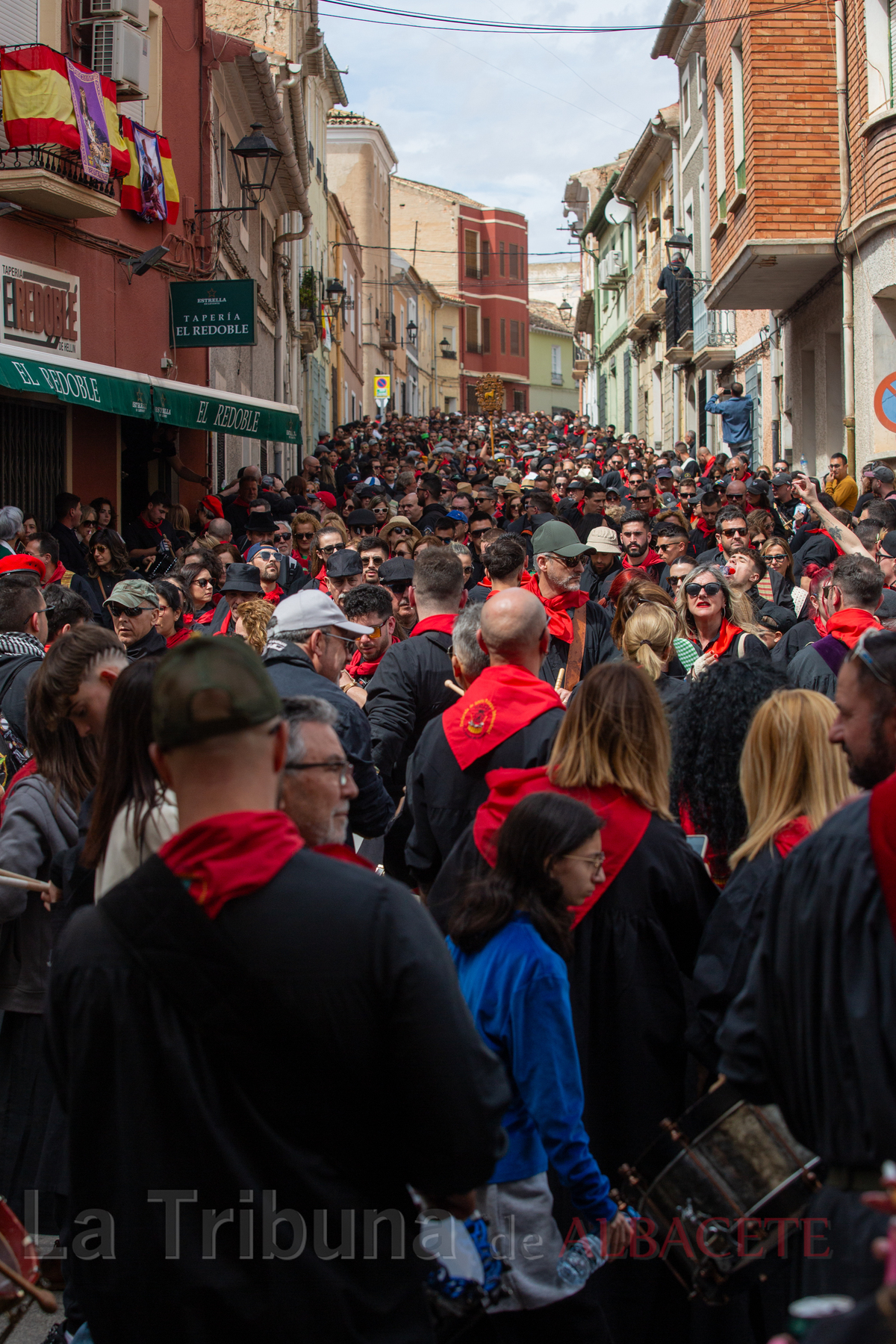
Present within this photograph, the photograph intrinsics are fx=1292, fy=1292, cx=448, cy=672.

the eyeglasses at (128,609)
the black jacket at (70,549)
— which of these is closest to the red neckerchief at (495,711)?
the eyeglasses at (128,609)

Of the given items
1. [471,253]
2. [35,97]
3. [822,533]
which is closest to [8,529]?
[35,97]

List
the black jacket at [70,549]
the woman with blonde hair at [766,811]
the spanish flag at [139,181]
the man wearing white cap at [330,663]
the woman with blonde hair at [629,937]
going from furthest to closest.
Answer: the spanish flag at [139,181] → the black jacket at [70,549] → the man wearing white cap at [330,663] → the woman with blonde hair at [629,937] → the woman with blonde hair at [766,811]

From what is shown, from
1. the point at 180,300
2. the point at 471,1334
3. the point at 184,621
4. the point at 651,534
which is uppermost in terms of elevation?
the point at 180,300

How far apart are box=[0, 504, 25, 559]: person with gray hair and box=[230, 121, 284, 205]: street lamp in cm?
819

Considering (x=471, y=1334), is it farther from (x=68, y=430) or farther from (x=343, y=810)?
(x=68, y=430)

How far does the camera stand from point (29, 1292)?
89.7 inches

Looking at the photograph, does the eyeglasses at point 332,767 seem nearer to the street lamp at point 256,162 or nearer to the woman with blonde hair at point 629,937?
the woman with blonde hair at point 629,937

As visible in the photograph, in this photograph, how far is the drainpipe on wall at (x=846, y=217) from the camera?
15.3 meters

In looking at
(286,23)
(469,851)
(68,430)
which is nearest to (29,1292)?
(469,851)

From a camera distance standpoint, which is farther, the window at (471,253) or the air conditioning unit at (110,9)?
the window at (471,253)

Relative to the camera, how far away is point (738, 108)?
62.0 feet

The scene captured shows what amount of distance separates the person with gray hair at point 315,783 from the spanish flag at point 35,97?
10.8 m

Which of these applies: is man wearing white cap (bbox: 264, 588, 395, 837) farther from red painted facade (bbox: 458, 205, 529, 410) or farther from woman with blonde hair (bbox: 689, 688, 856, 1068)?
red painted facade (bbox: 458, 205, 529, 410)

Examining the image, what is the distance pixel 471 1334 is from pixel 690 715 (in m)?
1.88
